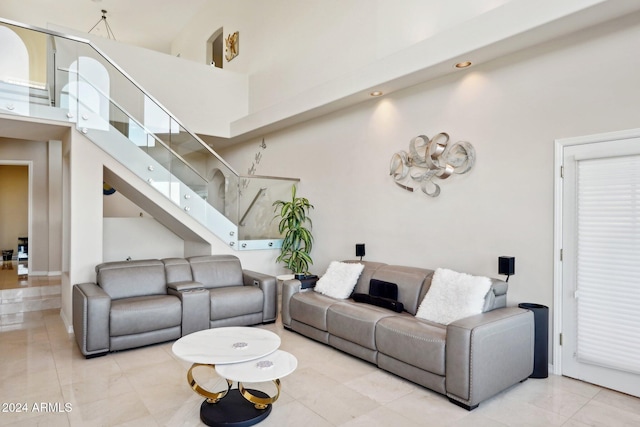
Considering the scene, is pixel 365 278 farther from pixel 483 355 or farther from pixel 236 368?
pixel 236 368

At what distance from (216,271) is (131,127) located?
2347 mm

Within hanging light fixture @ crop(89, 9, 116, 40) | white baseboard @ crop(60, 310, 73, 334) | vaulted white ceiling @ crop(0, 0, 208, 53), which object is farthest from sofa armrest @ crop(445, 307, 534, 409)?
hanging light fixture @ crop(89, 9, 116, 40)

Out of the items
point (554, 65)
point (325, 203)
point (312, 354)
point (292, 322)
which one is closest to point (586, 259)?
point (554, 65)

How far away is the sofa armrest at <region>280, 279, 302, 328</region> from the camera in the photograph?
4762 millimetres

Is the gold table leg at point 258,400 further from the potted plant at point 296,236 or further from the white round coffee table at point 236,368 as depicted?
the potted plant at point 296,236

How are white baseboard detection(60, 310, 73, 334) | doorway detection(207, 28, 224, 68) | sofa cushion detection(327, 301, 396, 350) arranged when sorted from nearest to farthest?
sofa cushion detection(327, 301, 396, 350)
white baseboard detection(60, 310, 73, 334)
doorway detection(207, 28, 224, 68)

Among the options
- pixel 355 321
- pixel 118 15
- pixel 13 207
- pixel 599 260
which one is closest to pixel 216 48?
pixel 118 15

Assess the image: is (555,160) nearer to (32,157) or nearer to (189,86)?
(189,86)

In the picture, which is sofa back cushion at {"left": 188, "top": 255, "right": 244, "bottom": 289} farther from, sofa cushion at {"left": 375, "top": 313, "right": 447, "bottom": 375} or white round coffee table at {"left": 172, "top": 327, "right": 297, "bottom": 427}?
sofa cushion at {"left": 375, "top": 313, "right": 447, "bottom": 375}

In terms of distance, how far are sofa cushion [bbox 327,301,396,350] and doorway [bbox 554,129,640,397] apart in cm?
163

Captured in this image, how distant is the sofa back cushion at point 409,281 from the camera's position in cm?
403

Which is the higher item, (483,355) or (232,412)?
(483,355)

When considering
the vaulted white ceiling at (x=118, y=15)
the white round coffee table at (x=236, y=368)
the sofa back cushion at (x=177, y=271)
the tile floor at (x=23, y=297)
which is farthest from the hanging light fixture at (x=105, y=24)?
the white round coffee table at (x=236, y=368)

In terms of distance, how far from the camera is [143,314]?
404cm
